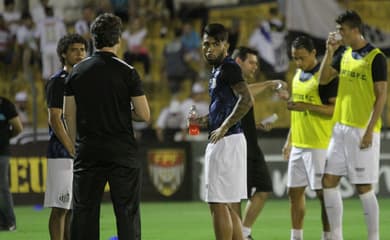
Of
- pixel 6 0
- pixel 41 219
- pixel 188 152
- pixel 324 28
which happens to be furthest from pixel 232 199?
pixel 6 0

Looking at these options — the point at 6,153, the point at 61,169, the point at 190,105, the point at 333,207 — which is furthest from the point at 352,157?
the point at 190,105

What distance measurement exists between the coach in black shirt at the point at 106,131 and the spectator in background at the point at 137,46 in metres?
13.4

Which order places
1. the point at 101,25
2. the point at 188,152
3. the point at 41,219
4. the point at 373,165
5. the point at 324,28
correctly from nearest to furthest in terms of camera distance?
the point at 101,25 → the point at 373,165 → the point at 41,219 → the point at 188,152 → the point at 324,28

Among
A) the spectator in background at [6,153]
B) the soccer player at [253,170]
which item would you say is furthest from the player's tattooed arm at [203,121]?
the spectator in background at [6,153]

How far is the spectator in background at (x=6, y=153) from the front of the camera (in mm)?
13703

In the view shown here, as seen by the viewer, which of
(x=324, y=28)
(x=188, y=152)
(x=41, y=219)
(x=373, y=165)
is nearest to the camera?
(x=373, y=165)

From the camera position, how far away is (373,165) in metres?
9.95

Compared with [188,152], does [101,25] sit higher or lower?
higher

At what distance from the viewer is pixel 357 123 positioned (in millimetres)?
10008

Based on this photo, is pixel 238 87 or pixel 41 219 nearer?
pixel 238 87

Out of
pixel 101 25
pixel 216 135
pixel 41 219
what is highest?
pixel 101 25

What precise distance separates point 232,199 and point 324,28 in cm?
1253

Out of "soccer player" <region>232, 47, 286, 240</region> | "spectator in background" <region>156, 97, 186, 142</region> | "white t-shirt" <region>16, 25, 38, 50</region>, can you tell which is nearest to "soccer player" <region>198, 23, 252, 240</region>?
"soccer player" <region>232, 47, 286, 240</region>

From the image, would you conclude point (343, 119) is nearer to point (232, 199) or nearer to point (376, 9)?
point (232, 199)
